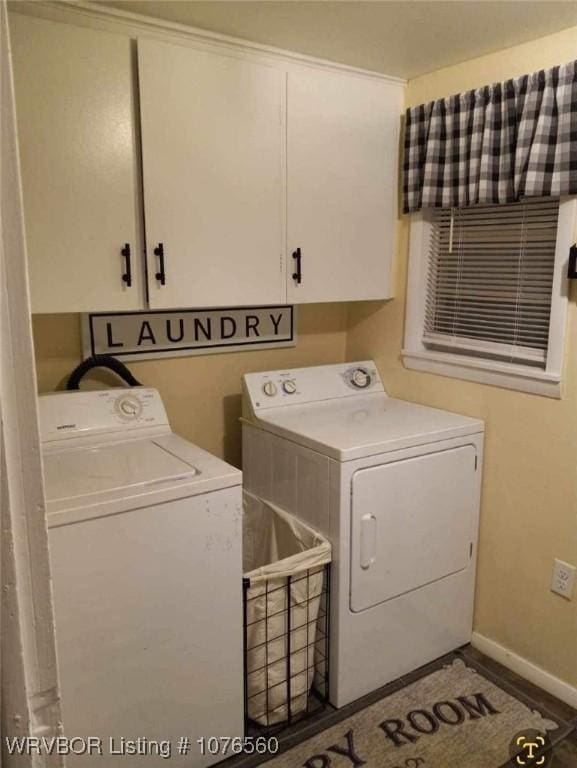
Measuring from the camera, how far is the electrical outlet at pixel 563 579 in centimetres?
209

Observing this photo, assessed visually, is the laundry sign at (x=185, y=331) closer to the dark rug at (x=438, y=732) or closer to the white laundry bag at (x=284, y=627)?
the white laundry bag at (x=284, y=627)

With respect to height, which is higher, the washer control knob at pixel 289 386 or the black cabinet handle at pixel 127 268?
the black cabinet handle at pixel 127 268

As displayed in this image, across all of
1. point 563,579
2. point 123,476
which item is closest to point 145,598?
point 123,476

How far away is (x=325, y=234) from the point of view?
7.59ft

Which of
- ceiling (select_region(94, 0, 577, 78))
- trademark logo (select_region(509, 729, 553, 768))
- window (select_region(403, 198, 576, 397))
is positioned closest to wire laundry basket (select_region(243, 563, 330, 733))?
trademark logo (select_region(509, 729, 553, 768))

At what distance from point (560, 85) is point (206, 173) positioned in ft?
3.86

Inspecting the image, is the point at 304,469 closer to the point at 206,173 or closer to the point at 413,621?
the point at 413,621

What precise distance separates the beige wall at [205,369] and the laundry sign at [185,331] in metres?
0.04

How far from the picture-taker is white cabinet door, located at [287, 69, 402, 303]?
219cm

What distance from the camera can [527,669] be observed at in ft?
7.36

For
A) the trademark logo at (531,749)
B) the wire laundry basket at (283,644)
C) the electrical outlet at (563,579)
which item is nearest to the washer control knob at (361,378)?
the wire laundry basket at (283,644)

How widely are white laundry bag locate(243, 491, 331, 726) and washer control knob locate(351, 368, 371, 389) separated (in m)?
0.79

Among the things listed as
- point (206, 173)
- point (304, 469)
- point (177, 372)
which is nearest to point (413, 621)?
point (304, 469)

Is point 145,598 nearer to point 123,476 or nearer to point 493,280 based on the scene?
point 123,476
